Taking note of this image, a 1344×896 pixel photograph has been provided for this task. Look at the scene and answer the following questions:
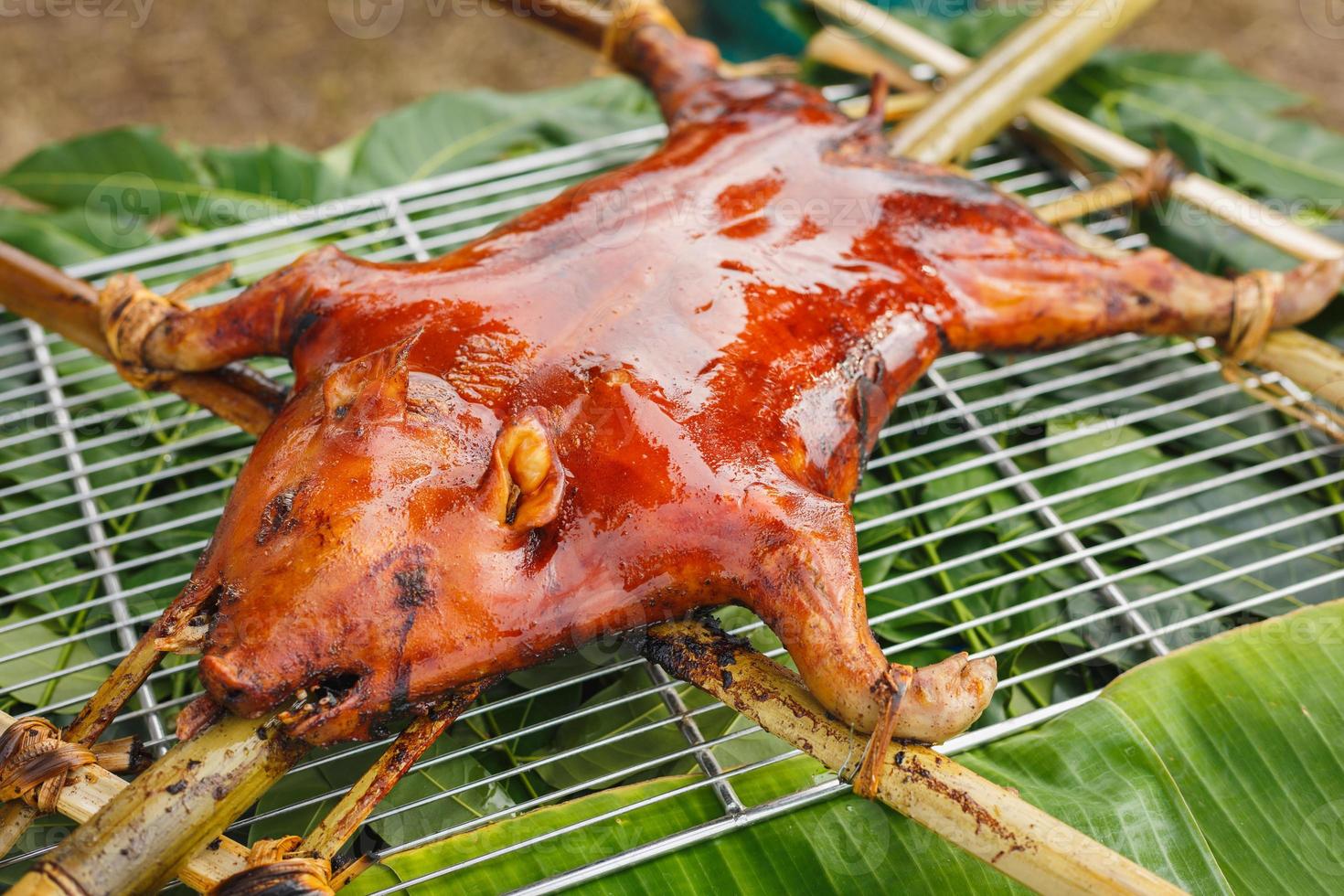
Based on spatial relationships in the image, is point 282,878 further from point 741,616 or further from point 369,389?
point 741,616

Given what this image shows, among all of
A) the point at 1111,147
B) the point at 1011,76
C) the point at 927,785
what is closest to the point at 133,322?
the point at 927,785

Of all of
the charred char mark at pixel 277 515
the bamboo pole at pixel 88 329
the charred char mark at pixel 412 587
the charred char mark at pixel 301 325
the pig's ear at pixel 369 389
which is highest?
the pig's ear at pixel 369 389

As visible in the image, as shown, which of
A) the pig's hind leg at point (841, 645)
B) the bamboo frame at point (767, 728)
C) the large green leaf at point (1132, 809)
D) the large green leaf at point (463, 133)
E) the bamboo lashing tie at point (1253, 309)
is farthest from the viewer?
the large green leaf at point (463, 133)

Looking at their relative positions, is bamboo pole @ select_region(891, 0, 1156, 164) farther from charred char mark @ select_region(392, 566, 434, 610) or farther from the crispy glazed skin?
charred char mark @ select_region(392, 566, 434, 610)

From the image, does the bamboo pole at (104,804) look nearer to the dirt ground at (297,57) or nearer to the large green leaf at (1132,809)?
the large green leaf at (1132,809)

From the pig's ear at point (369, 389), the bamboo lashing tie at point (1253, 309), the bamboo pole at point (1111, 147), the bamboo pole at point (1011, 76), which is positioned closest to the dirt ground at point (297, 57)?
the bamboo pole at point (1111, 147)
